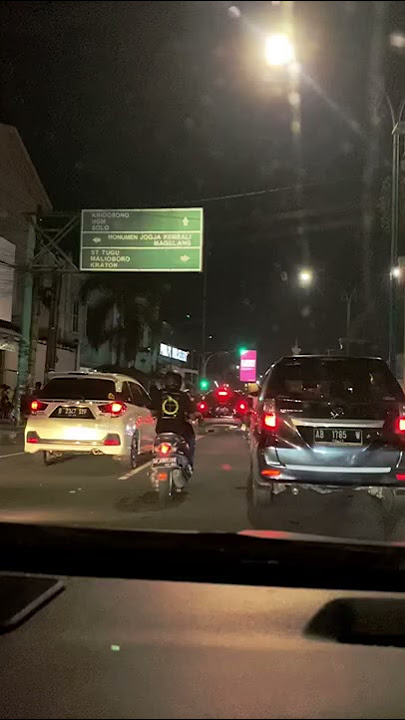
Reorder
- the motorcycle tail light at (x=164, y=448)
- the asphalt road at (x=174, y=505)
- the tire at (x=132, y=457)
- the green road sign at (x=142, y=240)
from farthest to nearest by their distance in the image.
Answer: the green road sign at (x=142, y=240) → the tire at (x=132, y=457) → the motorcycle tail light at (x=164, y=448) → the asphalt road at (x=174, y=505)

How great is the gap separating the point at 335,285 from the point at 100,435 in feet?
83.5

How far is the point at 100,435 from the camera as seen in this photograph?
532 inches

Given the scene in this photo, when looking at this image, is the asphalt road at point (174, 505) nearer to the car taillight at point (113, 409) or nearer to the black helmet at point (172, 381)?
the car taillight at point (113, 409)

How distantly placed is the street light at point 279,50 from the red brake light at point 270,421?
4.57 meters

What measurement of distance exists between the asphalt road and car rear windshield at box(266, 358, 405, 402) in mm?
1140

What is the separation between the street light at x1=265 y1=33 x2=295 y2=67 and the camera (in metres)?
10.2

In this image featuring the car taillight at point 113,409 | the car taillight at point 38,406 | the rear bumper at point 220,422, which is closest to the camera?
the car taillight at point 113,409

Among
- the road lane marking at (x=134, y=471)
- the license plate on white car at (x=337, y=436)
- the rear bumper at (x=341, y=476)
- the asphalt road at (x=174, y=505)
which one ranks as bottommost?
the asphalt road at (x=174, y=505)

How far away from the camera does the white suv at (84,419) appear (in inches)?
534

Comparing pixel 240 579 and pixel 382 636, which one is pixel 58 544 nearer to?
pixel 240 579

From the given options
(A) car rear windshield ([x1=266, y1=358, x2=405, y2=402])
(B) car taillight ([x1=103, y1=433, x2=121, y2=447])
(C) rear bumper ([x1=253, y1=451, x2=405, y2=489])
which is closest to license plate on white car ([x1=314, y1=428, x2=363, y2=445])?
(C) rear bumper ([x1=253, y1=451, x2=405, y2=489])

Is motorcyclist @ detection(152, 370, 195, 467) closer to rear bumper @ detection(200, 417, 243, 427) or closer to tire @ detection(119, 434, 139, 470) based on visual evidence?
tire @ detection(119, 434, 139, 470)

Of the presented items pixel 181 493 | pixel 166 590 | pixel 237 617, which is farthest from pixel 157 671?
pixel 181 493

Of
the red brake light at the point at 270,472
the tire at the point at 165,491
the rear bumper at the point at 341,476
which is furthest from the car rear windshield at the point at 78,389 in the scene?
the rear bumper at the point at 341,476
